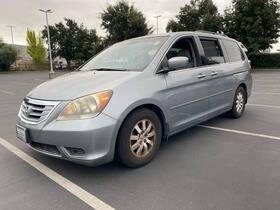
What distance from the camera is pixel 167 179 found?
10.7 feet

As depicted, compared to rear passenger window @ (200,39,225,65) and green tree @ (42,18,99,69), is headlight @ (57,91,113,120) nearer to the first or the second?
rear passenger window @ (200,39,225,65)

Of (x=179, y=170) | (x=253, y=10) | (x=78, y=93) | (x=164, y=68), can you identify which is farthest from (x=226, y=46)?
(x=253, y=10)

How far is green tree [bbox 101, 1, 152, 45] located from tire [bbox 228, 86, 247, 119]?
25472 mm

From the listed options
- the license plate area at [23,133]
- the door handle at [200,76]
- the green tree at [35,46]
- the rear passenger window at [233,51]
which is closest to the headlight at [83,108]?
the license plate area at [23,133]

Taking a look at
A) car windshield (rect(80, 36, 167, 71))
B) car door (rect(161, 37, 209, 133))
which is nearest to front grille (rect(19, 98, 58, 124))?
car windshield (rect(80, 36, 167, 71))

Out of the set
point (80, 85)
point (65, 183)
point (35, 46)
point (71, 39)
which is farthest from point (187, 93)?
point (35, 46)

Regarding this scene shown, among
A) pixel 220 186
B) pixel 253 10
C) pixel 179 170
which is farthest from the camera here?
pixel 253 10

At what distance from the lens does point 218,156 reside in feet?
12.8

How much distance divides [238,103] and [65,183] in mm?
4119

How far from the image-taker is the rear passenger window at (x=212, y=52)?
188 inches

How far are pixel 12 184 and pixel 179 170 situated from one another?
200 centimetres

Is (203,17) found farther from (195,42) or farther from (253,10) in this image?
(195,42)

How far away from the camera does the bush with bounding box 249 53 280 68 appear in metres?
27.4

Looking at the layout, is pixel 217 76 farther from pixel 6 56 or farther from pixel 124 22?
pixel 6 56
